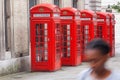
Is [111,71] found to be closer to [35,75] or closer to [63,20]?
[35,75]

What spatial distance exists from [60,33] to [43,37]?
1029mm

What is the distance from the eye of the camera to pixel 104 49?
10.9 feet

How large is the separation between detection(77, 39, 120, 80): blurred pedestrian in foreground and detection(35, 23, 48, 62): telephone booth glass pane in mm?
9867

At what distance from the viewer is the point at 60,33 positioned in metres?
14.2

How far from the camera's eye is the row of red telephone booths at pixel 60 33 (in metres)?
13.2

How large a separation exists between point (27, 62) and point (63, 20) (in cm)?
214

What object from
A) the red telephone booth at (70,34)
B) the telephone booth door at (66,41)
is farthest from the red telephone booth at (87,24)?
the telephone booth door at (66,41)

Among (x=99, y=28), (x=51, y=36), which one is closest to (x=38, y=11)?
(x=51, y=36)

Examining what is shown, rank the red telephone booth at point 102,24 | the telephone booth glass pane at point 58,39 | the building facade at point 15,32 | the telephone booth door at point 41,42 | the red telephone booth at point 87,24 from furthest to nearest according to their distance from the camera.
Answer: the red telephone booth at point 102,24 < the red telephone booth at point 87,24 < the building facade at point 15,32 < the telephone booth glass pane at point 58,39 < the telephone booth door at point 41,42

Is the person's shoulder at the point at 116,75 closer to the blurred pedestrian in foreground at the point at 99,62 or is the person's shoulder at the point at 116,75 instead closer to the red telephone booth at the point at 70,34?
the blurred pedestrian in foreground at the point at 99,62

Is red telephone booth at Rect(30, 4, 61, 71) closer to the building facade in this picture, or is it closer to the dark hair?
the building facade

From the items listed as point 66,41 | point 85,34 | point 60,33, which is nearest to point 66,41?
point 66,41

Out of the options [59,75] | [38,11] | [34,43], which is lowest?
[59,75]

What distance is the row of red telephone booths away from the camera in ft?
43.3
